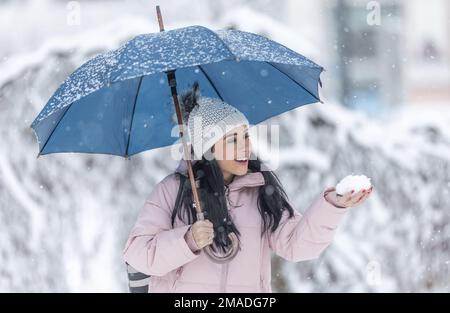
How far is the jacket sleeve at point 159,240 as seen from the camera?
8.18ft

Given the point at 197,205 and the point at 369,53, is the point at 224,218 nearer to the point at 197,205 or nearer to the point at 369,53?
the point at 197,205

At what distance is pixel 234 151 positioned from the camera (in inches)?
105

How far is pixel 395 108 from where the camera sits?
5.27 m

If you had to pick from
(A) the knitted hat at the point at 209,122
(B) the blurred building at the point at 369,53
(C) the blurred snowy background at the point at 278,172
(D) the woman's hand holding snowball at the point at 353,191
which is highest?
(A) the knitted hat at the point at 209,122

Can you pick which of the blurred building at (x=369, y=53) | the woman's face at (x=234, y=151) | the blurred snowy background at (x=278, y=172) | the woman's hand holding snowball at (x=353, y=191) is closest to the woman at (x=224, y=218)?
the woman's face at (x=234, y=151)

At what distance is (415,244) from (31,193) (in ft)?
7.11

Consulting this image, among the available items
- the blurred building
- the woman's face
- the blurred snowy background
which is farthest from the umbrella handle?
the blurred building

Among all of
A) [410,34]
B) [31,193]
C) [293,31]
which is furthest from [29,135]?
[410,34]

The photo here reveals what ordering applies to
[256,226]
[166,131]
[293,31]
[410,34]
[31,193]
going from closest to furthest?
1. [256,226]
2. [166,131]
3. [31,193]
4. [293,31]
5. [410,34]

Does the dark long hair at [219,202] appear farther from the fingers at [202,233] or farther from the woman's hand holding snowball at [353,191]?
the woman's hand holding snowball at [353,191]

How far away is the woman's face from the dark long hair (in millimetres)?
29

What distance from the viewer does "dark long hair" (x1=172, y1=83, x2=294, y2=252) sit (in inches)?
102

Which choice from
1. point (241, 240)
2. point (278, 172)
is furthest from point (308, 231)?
point (278, 172)
